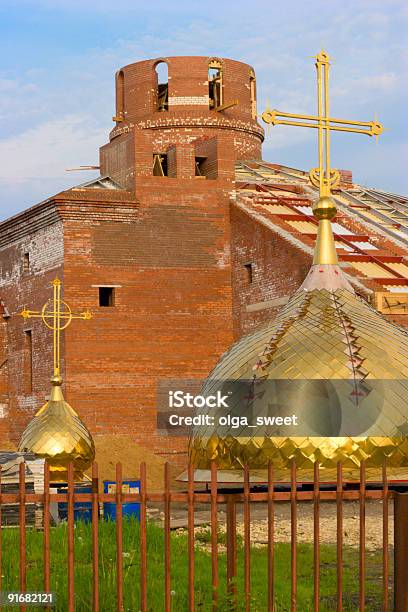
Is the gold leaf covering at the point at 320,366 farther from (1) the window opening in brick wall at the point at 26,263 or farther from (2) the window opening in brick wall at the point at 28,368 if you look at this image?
(2) the window opening in brick wall at the point at 28,368

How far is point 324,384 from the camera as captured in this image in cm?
909

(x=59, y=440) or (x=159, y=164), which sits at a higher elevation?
(x=159, y=164)

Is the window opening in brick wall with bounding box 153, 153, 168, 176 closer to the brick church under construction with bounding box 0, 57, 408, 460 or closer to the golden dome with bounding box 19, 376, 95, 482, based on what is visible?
the brick church under construction with bounding box 0, 57, 408, 460

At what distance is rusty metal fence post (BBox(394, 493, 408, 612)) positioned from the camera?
24.0 feet

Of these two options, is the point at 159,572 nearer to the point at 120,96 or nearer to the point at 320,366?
the point at 320,366

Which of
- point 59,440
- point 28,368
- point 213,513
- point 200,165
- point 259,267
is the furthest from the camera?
point 200,165

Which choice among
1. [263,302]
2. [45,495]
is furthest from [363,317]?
[263,302]

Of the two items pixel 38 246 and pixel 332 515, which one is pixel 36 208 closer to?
pixel 38 246

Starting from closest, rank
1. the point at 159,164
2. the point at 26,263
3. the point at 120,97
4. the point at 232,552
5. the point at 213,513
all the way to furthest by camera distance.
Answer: the point at 213,513
the point at 232,552
the point at 26,263
the point at 159,164
the point at 120,97

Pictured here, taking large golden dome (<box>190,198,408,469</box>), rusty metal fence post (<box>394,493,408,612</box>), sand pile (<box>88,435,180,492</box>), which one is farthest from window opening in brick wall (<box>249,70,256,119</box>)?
rusty metal fence post (<box>394,493,408,612</box>)

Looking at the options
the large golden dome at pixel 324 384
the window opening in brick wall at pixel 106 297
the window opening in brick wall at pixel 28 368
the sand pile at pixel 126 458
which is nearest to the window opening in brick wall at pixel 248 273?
the window opening in brick wall at pixel 106 297

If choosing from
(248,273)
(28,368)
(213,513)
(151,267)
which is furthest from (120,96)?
(213,513)

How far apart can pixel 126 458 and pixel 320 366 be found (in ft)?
55.8

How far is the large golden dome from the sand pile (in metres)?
15.5
